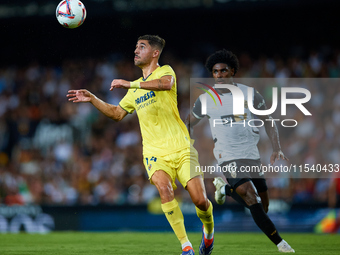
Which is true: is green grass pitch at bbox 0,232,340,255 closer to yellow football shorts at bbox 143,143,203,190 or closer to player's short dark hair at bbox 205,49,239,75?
yellow football shorts at bbox 143,143,203,190

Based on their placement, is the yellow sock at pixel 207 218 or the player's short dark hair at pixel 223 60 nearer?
the yellow sock at pixel 207 218

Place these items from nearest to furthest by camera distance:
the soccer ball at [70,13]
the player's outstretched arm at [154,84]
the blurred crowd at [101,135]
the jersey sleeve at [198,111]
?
the player's outstretched arm at [154,84] → the jersey sleeve at [198,111] → the soccer ball at [70,13] → the blurred crowd at [101,135]

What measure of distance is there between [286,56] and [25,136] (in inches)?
340

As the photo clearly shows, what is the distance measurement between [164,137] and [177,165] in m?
0.40

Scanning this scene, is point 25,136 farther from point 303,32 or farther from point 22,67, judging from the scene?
point 303,32

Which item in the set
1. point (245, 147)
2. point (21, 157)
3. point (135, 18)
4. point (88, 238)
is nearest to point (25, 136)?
point (21, 157)

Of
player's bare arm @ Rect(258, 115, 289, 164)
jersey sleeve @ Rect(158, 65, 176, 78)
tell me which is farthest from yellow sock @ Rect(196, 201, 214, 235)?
jersey sleeve @ Rect(158, 65, 176, 78)

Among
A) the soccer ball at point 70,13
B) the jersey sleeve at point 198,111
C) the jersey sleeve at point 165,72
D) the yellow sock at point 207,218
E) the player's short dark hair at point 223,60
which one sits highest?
the soccer ball at point 70,13

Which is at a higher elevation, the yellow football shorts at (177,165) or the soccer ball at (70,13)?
the soccer ball at (70,13)

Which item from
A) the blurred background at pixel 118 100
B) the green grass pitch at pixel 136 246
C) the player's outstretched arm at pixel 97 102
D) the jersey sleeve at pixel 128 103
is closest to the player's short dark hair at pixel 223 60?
the jersey sleeve at pixel 128 103

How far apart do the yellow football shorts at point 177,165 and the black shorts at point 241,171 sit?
23.9 inches

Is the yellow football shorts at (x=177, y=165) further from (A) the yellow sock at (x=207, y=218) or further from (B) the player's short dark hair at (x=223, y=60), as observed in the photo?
(B) the player's short dark hair at (x=223, y=60)

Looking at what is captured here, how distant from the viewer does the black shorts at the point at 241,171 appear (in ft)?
23.0

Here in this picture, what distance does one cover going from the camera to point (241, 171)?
23.0ft
